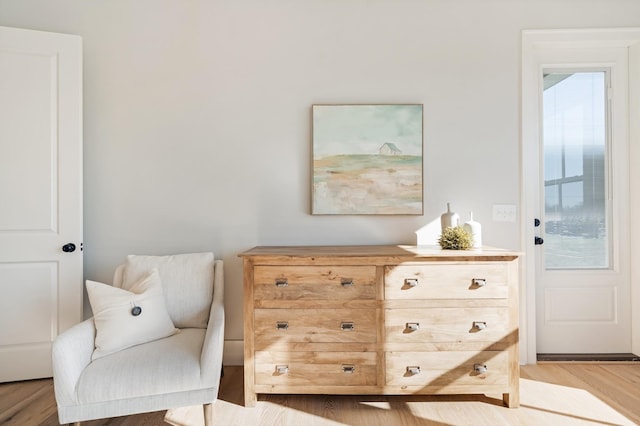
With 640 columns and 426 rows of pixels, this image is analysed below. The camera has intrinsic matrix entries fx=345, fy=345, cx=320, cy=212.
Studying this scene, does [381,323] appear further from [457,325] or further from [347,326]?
[457,325]

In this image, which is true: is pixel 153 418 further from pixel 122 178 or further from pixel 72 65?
pixel 72 65

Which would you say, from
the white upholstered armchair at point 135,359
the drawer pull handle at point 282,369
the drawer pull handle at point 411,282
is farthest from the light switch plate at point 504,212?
the white upholstered armchair at point 135,359

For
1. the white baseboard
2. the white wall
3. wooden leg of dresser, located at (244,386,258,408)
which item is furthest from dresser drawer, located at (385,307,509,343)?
the white baseboard

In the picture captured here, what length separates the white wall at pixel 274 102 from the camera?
252 centimetres

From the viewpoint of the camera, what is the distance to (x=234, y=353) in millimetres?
2553

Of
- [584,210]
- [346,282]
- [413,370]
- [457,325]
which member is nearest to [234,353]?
[346,282]

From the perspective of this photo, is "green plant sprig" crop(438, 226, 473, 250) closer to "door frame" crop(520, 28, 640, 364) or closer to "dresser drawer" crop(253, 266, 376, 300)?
"dresser drawer" crop(253, 266, 376, 300)

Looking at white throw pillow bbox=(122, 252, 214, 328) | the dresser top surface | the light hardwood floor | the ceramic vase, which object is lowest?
the light hardwood floor

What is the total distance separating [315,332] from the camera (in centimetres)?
200

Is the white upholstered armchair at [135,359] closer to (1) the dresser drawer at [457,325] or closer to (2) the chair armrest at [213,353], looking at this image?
(2) the chair armrest at [213,353]

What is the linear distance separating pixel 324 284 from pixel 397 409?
830 mm

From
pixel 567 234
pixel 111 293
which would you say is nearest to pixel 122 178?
pixel 111 293

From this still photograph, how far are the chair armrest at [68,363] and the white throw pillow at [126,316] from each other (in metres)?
0.09

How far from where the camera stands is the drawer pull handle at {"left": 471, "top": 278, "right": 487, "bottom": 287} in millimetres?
1966
